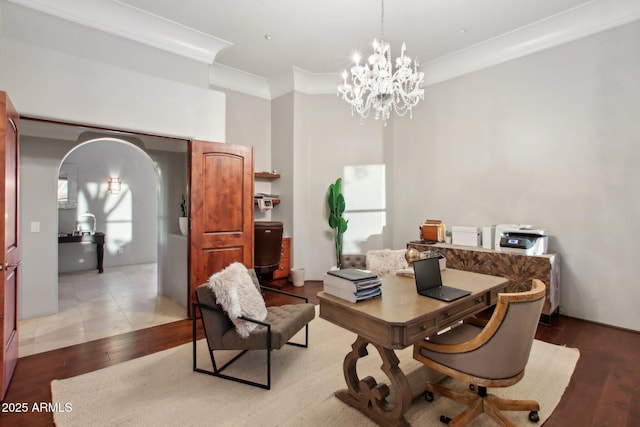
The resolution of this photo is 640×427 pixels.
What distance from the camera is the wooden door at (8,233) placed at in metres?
2.24

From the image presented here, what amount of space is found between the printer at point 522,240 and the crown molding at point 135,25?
4.37m

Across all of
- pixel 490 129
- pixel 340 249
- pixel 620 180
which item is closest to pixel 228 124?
pixel 340 249

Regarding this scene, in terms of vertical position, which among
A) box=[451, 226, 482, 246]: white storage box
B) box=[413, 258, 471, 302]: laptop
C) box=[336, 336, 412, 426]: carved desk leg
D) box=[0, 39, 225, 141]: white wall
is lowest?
box=[336, 336, 412, 426]: carved desk leg

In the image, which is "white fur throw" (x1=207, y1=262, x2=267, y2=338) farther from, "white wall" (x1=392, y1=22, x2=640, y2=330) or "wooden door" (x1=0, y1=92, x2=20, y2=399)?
"white wall" (x1=392, y1=22, x2=640, y2=330)

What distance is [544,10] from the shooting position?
11.8 ft

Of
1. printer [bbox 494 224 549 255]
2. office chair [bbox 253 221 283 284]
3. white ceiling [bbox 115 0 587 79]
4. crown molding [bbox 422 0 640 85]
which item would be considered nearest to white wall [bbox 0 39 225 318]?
white ceiling [bbox 115 0 587 79]

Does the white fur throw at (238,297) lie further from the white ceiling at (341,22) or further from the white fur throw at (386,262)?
the white ceiling at (341,22)

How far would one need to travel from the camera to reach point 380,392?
1.96m

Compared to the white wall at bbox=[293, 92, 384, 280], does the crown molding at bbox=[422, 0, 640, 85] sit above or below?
above

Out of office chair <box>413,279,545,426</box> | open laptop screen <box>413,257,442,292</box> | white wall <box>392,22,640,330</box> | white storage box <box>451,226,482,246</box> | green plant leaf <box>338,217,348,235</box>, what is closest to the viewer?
office chair <box>413,279,545,426</box>

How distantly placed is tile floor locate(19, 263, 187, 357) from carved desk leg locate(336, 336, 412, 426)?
259 cm

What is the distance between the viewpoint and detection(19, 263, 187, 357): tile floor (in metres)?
3.27

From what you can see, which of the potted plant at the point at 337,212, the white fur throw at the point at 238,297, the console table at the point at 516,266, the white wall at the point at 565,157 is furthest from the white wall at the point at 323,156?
the white fur throw at the point at 238,297

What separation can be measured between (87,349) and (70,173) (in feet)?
16.5
